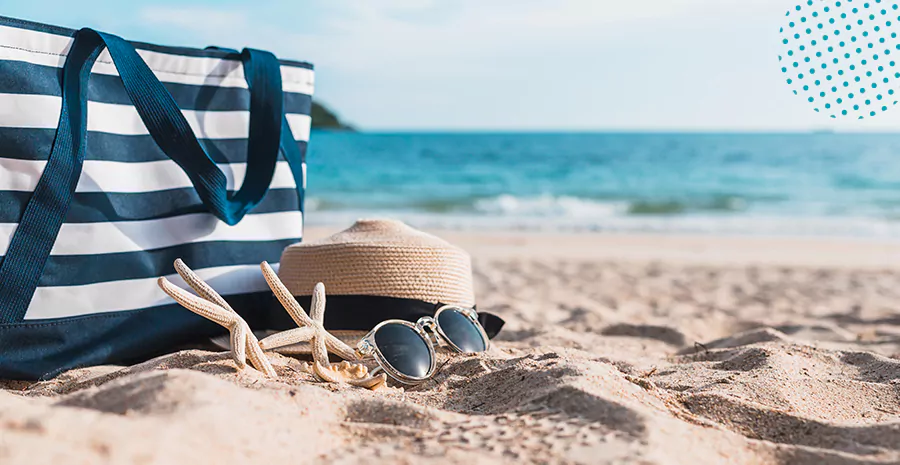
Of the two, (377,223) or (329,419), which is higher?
(377,223)

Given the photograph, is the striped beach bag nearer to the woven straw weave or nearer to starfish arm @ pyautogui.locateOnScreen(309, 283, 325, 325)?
the woven straw weave

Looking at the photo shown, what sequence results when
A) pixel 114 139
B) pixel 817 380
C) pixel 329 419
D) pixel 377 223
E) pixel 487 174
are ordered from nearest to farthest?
pixel 329 419 < pixel 817 380 < pixel 114 139 < pixel 377 223 < pixel 487 174

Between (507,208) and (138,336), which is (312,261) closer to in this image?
(138,336)

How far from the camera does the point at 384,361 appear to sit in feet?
5.70

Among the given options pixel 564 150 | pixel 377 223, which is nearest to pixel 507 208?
pixel 377 223


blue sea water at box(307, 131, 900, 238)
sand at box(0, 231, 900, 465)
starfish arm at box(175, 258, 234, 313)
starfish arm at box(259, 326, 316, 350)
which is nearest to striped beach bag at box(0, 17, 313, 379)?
sand at box(0, 231, 900, 465)

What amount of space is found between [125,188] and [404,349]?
881 mm

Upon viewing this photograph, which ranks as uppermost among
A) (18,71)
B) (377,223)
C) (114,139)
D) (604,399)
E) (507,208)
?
(18,71)

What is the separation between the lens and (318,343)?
5.63 ft

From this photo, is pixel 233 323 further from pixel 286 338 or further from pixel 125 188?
pixel 125 188

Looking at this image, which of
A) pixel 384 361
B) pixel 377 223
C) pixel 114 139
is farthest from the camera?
pixel 377 223

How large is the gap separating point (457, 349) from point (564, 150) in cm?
2973

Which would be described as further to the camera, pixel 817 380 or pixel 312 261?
pixel 312 261

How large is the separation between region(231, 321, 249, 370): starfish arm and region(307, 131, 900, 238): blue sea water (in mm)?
8044
